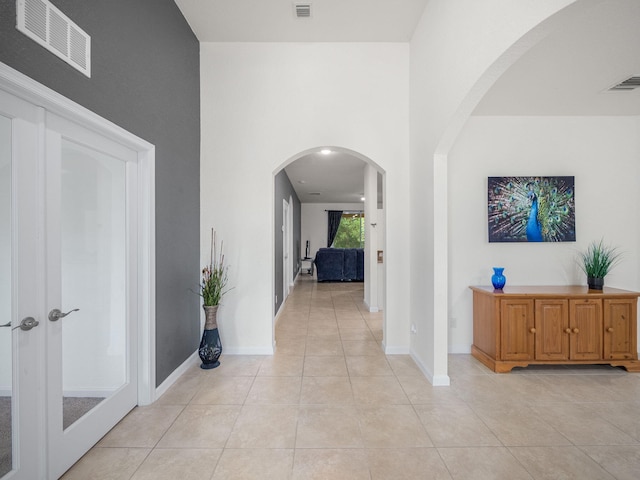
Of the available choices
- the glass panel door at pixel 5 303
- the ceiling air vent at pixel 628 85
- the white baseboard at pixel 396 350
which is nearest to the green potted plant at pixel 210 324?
the glass panel door at pixel 5 303

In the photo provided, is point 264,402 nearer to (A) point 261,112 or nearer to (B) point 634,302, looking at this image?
(A) point 261,112

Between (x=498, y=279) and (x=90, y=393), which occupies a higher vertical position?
(x=498, y=279)

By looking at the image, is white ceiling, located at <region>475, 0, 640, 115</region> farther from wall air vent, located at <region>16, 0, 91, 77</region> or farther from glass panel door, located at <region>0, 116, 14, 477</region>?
glass panel door, located at <region>0, 116, 14, 477</region>

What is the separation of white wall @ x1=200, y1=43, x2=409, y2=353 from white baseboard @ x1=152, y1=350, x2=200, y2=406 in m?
0.36

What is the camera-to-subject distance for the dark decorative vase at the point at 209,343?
300cm

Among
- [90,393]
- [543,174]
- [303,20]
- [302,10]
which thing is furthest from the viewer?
[543,174]

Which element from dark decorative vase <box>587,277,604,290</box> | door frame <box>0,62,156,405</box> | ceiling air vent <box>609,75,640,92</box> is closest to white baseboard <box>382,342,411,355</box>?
dark decorative vase <box>587,277,604,290</box>

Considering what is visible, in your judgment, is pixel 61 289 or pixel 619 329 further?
pixel 619 329

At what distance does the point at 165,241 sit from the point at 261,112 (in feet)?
5.69

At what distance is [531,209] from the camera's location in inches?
135

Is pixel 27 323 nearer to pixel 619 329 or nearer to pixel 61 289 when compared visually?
pixel 61 289

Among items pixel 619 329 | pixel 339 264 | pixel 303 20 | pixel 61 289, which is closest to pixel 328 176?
pixel 339 264

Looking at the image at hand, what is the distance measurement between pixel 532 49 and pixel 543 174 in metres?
1.59

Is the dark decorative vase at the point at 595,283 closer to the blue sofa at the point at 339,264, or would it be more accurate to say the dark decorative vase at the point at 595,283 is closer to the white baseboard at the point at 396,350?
the white baseboard at the point at 396,350
